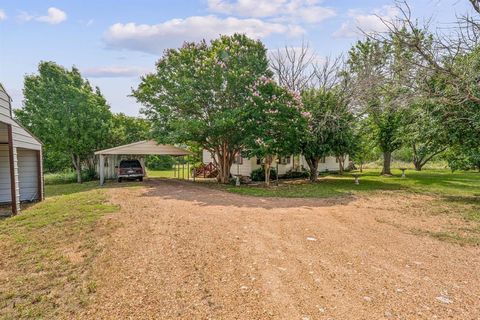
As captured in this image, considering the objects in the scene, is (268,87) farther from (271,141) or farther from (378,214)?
(378,214)

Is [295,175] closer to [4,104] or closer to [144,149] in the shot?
[144,149]

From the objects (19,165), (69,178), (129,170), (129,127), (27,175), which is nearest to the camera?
(19,165)

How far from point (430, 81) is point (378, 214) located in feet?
14.3

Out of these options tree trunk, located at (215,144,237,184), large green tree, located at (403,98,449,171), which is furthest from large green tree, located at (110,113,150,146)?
large green tree, located at (403,98,449,171)

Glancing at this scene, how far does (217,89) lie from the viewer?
15.2 meters

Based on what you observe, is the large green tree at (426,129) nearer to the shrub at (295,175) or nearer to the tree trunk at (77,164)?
the shrub at (295,175)

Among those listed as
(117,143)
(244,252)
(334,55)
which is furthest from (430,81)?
(117,143)

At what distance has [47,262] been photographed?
4.71 m

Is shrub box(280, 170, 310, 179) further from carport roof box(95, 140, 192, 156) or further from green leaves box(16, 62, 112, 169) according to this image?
green leaves box(16, 62, 112, 169)

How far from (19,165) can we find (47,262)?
8813 millimetres

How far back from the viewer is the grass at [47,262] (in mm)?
3391

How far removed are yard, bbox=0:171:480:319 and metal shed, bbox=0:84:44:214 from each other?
2.13 metres

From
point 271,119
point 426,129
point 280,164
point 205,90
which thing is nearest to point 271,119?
point 271,119

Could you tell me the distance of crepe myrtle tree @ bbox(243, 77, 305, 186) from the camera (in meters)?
13.9
